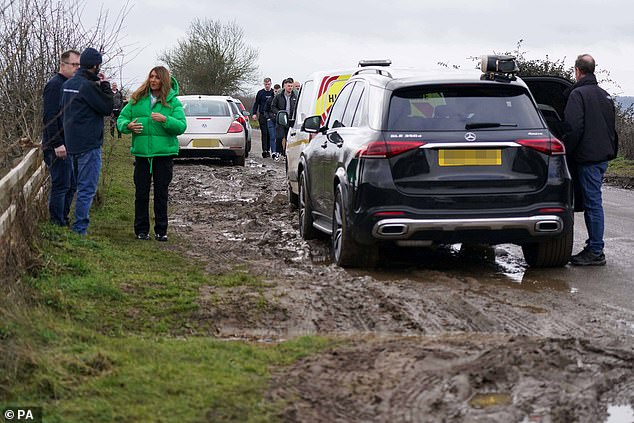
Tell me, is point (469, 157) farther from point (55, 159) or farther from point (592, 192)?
point (55, 159)

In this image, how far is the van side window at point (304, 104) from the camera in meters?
15.6

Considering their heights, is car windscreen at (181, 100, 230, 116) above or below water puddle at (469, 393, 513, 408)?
above

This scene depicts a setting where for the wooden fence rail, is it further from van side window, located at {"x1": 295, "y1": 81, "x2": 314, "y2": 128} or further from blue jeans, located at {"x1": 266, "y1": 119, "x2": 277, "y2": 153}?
blue jeans, located at {"x1": 266, "y1": 119, "x2": 277, "y2": 153}

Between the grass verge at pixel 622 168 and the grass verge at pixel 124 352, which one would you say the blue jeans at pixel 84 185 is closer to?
the grass verge at pixel 124 352

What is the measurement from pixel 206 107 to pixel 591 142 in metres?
15.0

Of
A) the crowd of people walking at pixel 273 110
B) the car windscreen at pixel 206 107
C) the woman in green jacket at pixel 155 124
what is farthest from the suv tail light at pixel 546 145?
the crowd of people walking at pixel 273 110

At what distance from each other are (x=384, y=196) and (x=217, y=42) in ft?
228

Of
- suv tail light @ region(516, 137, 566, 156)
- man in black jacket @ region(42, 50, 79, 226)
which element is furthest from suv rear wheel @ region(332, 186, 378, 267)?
man in black jacket @ region(42, 50, 79, 226)

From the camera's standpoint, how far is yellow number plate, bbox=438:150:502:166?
336 inches

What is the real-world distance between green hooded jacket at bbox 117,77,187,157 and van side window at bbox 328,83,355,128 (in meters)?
1.55

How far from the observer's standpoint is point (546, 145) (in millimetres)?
8711

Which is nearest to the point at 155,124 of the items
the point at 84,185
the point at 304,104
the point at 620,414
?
the point at 84,185

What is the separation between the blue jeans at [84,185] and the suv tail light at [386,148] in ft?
10.3

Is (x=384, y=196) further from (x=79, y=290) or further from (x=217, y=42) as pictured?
(x=217, y=42)
